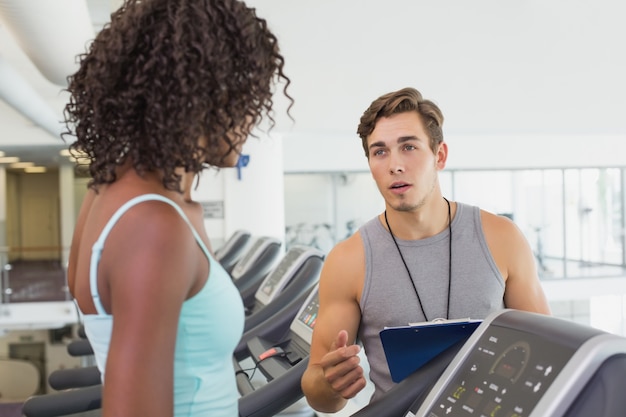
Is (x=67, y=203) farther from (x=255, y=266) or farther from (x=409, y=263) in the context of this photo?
(x=409, y=263)

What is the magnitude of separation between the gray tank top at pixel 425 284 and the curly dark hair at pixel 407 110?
24cm

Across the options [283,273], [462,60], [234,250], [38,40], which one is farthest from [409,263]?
[462,60]

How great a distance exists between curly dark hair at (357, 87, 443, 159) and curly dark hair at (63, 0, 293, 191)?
78cm

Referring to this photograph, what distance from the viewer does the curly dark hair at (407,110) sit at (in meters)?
1.60

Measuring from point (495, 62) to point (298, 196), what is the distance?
11.8 ft

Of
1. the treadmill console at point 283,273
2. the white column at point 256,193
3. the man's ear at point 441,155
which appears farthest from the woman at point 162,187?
the white column at point 256,193

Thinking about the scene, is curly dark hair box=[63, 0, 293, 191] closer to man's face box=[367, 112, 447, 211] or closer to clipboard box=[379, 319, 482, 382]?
clipboard box=[379, 319, 482, 382]

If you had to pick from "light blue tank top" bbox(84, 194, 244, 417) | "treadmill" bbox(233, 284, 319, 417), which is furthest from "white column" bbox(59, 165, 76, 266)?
"light blue tank top" bbox(84, 194, 244, 417)

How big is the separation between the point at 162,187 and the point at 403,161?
0.84 metres

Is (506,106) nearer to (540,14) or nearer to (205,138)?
(540,14)

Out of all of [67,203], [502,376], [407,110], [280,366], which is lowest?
[280,366]

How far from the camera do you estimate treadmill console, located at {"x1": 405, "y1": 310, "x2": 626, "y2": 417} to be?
29.4 inches

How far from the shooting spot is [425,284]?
1485mm

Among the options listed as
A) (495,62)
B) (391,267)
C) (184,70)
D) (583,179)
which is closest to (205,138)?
(184,70)
